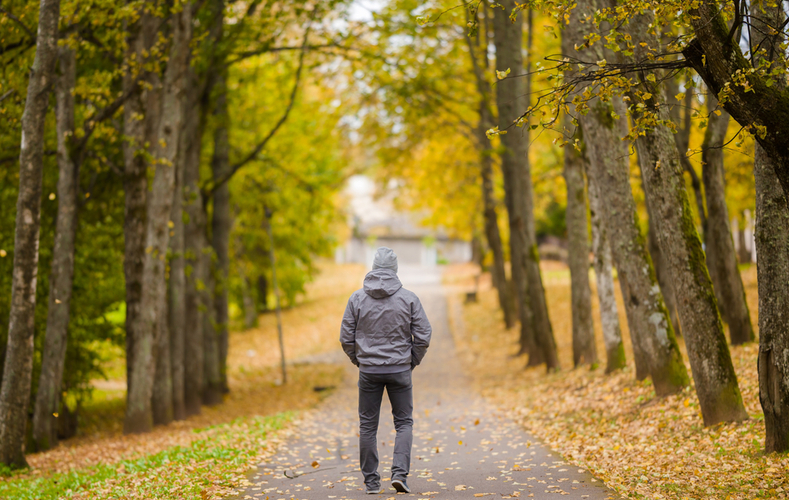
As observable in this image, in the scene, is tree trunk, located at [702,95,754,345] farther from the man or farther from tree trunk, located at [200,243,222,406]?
tree trunk, located at [200,243,222,406]

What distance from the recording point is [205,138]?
16891mm

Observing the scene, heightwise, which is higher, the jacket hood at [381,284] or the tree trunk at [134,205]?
the tree trunk at [134,205]

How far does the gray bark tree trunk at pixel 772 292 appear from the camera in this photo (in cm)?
612

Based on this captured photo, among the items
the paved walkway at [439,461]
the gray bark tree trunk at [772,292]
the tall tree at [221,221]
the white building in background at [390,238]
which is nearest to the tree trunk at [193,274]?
the tall tree at [221,221]

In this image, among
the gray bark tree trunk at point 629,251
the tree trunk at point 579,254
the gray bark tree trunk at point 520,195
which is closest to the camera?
the gray bark tree trunk at point 629,251

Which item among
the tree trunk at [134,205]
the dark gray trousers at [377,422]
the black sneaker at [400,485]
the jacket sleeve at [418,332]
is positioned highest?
the tree trunk at [134,205]

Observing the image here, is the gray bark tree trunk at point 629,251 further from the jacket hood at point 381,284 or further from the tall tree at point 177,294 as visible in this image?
the tall tree at point 177,294

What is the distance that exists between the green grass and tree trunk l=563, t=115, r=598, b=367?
727 cm

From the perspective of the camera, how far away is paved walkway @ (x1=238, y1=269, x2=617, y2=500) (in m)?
6.05

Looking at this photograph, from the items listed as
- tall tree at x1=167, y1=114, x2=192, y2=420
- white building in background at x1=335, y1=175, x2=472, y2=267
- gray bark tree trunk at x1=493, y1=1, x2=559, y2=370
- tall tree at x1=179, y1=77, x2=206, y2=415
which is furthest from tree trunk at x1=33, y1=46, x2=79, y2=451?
white building in background at x1=335, y1=175, x2=472, y2=267

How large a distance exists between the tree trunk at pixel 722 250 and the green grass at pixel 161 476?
335 inches

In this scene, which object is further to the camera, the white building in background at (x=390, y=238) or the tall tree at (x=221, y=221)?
the white building in background at (x=390, y=238)

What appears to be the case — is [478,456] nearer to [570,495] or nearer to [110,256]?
[570,495]

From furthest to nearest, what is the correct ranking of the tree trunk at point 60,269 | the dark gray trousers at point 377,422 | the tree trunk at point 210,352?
the tree trunk at point 210,352 → the tree trunk at point 60,269 → the dark gray trousers at point 377,422
